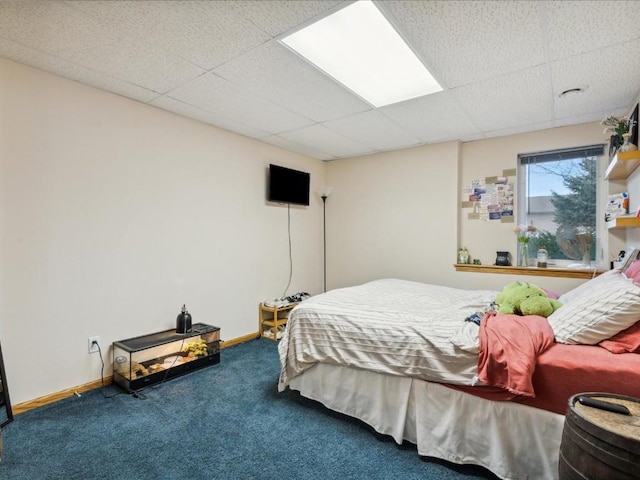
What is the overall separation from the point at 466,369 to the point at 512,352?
26 centimetres

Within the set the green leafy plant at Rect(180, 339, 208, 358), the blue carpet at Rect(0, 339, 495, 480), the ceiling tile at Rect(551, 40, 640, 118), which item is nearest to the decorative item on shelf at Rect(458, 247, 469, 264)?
the ceiling tile at Rect(551, 40, 640, 118)

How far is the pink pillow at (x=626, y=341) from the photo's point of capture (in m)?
1.43

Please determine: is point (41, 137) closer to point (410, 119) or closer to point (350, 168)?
point (410, 119)

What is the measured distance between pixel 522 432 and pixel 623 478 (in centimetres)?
63

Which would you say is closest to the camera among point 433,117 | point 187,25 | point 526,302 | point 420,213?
point 187,25

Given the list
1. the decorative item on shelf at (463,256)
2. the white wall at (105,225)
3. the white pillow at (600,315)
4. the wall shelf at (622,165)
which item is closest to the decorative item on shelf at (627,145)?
the wall shelf at (622,165)

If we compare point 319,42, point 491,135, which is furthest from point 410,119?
point 319,42

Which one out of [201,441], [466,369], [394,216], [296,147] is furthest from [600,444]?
[296,147]

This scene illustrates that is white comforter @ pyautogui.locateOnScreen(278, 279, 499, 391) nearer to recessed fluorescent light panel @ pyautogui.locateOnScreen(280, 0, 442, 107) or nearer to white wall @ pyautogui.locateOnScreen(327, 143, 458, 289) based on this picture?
white wall @ pyautogui.locateOnScreen(327, 143, 458, 289)

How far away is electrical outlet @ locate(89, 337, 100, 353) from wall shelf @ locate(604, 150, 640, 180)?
161 inches

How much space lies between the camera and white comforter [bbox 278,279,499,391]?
175 centimetres

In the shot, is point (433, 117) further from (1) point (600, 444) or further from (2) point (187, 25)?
(1) point (600, 444)

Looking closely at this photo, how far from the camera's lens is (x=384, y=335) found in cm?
195

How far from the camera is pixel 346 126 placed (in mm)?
3326
